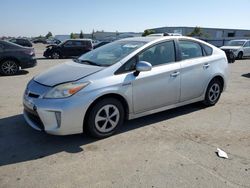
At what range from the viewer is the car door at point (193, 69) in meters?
5.10

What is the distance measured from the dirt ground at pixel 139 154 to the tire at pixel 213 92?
0.48 meters

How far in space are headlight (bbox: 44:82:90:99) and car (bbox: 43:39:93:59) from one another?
55.1 feet

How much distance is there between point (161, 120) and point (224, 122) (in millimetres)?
1187

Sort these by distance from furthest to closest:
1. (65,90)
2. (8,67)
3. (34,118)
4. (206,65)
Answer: (8,67) < (206,65) < (34,118) < (65,90)

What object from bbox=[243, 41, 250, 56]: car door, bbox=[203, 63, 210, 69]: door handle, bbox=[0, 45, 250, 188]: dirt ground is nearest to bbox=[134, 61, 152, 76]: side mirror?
bbox=[0, 45, 250, 188]: dirt ground

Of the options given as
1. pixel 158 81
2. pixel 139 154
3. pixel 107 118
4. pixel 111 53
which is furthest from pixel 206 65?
pixel 139 154

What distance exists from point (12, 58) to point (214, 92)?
8295 mm

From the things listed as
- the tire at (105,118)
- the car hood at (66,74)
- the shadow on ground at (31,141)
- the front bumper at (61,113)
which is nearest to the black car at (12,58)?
the shadow on ground at (31,141)

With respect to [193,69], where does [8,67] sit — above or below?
below

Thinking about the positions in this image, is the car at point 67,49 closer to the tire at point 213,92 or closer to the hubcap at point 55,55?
the hubcap at point 55,55

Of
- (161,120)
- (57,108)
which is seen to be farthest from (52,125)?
(161,120)

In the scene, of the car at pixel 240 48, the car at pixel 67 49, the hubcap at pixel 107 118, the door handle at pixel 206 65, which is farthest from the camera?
the car at pixel 67 49

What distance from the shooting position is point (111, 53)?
4.79 metres

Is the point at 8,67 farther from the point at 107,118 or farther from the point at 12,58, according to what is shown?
the point at 107,118
